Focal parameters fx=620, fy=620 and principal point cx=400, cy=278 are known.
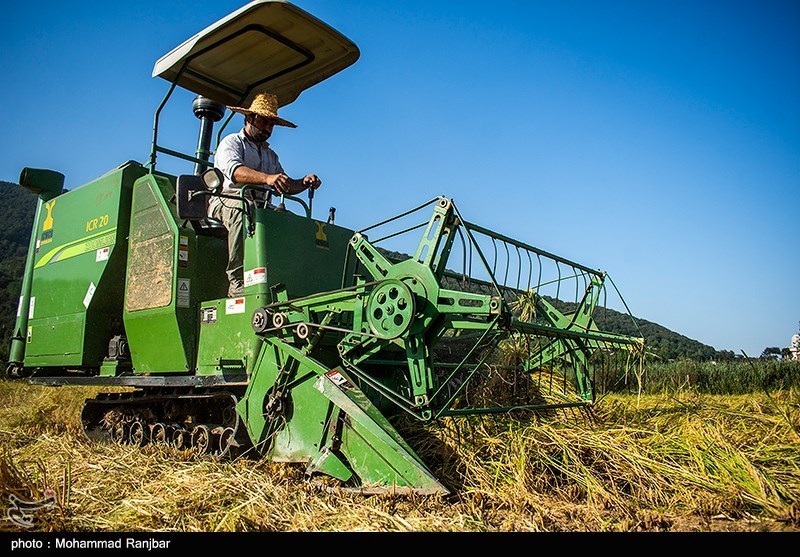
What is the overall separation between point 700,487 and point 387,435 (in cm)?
187

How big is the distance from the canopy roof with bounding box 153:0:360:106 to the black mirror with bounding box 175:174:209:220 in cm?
166

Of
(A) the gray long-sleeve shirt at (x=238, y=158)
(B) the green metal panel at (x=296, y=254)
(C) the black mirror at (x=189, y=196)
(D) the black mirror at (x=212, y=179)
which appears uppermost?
(A) the gray long-sleeve shirt at (x=238, y=158)

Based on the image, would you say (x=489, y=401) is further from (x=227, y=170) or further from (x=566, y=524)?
(x=227, y=170)

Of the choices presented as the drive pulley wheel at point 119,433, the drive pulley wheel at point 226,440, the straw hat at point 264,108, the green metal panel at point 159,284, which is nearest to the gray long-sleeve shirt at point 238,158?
the straw hat at point 264,108

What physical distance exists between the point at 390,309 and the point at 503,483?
128 cm

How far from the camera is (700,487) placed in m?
3.66

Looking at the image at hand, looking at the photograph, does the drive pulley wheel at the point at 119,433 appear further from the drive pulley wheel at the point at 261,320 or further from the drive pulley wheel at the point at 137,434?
the drive pulley wheel at the point at 261,320

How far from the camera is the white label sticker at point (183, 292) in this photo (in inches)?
204

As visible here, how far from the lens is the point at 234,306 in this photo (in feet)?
16.2

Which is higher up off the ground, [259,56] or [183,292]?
[259,56]

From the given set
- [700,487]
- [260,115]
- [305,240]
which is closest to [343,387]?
[305,240]

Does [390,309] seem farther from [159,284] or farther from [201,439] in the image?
[159,284]

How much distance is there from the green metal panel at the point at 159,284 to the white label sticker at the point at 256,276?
2.26 feet

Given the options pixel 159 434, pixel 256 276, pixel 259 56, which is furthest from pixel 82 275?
pixel 259 56
